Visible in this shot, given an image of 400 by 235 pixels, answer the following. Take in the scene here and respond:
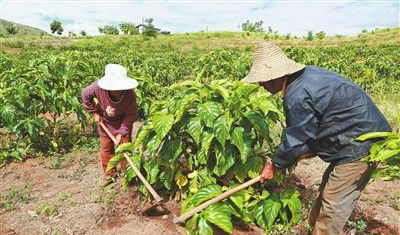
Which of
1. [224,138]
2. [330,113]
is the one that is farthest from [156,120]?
[330,113]

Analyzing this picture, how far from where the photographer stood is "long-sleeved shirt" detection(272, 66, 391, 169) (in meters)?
2.23

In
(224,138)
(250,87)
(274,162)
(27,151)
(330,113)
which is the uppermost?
(250,87)

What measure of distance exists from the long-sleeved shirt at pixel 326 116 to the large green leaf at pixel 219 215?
0.57m

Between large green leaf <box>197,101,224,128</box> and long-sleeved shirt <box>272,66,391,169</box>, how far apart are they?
563 mm

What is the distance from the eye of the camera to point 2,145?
185 inches

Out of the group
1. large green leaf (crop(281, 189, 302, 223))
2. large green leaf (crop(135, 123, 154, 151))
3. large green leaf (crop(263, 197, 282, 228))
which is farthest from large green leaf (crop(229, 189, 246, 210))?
large green leaf (crop(135, 123, 154, 151))

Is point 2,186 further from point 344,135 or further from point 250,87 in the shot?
point 344,135

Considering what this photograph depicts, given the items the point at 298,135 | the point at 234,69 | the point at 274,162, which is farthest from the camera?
the point at 234,69

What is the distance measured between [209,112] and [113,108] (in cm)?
142

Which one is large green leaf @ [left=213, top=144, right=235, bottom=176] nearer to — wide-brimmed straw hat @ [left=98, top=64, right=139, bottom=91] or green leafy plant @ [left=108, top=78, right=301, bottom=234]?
green leafy plant @ [left=108, top=78, right=301, bottom=234]

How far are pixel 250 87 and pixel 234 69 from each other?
5.64m

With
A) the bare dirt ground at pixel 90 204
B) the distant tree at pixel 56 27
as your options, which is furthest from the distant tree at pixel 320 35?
the distant tree at pixel 56 27

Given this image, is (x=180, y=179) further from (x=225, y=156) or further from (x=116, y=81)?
(x=116, y=81)

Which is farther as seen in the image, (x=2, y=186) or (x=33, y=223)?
(x=2, y=186)
